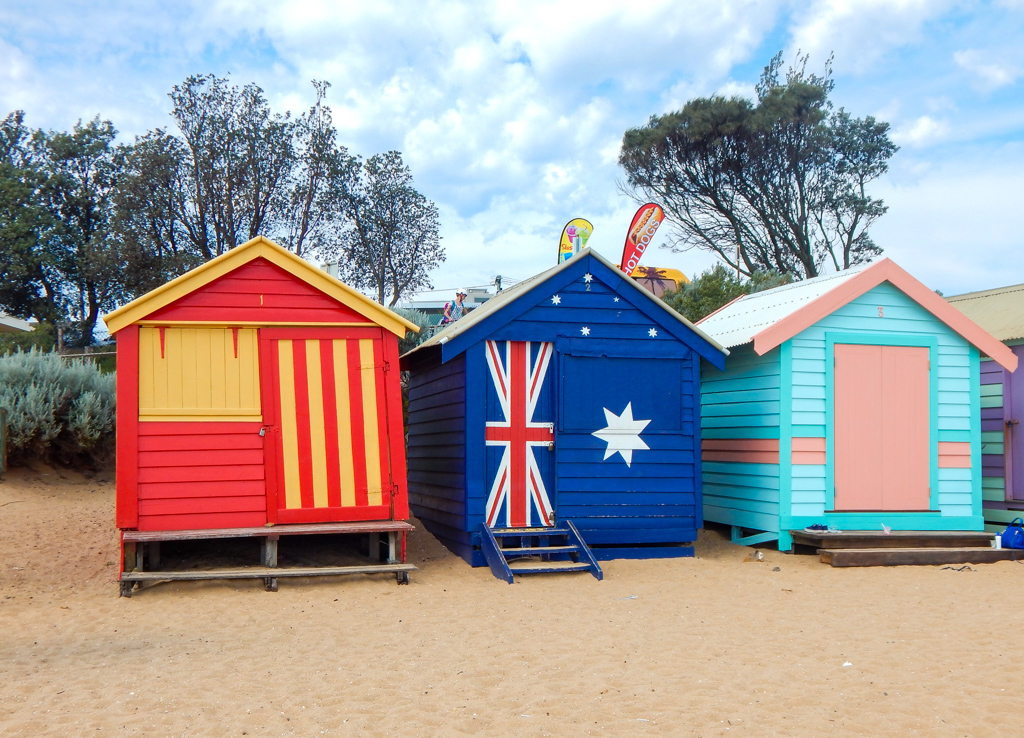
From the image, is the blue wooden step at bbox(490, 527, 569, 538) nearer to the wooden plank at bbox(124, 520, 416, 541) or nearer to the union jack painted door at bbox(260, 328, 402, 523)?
the wooden plank at bbox(124, 520, 416, 541)

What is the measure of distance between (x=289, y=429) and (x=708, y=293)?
14.9 meters

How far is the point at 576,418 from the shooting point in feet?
33.3

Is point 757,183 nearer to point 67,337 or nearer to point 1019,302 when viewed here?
point 1019,302

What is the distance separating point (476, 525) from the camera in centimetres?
975

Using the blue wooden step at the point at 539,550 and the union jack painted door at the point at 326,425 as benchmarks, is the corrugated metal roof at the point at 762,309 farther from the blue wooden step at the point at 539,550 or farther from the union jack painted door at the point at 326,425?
the union jack painted door at the point at 326,425

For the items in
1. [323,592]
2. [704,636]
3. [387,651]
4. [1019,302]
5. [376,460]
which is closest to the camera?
[387,651]

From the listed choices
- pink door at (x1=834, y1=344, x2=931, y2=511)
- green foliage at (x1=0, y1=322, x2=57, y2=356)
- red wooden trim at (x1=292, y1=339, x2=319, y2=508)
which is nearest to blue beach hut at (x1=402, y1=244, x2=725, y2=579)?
red wooden trim at (x1=292, y1=339, x2=319, y2=508)

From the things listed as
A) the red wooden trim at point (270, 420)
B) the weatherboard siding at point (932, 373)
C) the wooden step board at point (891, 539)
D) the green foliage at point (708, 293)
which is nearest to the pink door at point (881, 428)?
the weatherboard siding at point (932, 373)

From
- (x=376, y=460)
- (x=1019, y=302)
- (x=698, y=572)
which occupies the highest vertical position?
(x=1019, y=302)

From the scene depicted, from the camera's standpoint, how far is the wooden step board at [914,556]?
32.1ft

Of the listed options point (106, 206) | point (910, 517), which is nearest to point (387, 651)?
point (910, 517)

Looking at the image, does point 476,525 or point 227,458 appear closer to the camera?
point 227,458

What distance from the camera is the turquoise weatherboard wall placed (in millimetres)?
10445

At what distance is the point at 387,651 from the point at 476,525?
134 inches
